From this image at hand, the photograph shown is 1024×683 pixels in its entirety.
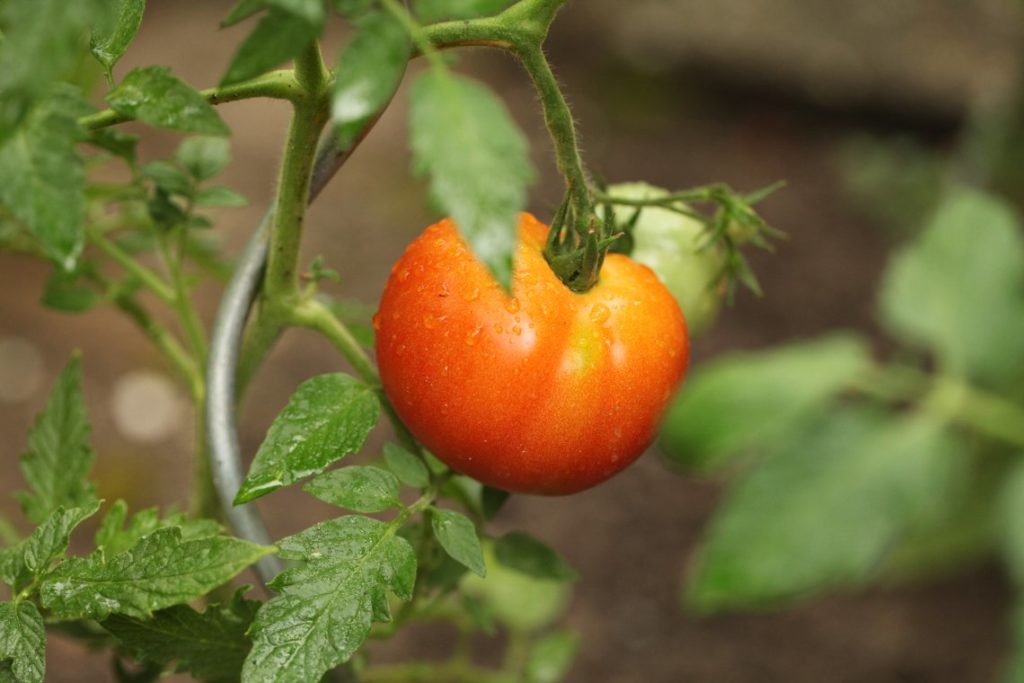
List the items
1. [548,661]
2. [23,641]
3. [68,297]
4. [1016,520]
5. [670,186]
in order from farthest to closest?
[670,186] < [1016,520] < [548,661] < [68,297] < [23,641]

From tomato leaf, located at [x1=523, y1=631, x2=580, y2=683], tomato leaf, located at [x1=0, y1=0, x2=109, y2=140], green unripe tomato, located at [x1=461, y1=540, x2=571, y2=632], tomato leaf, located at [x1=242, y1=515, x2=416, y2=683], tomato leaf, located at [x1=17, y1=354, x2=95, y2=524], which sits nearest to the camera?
tomato leaf, located at [x1=0, y1=0, x2=109, y2=140]

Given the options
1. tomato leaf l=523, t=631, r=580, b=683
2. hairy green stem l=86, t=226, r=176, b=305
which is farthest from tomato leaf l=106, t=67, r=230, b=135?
tomato leaf l=523, t=631, r=580, b=683

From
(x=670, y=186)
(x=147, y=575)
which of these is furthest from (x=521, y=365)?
(x=670, y=186)

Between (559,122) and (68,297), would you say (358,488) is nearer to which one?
(559,122)

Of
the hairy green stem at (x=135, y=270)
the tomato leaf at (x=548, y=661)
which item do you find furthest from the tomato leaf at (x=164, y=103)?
the tomato leaf at (x=548, y=661)

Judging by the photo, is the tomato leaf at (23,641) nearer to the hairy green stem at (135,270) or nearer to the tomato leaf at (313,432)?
the tomato leaf at (313,432)

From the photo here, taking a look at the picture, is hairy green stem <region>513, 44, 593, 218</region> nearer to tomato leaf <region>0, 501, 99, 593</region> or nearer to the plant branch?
tomato leaf <region>0, 501, 99, 593</region>

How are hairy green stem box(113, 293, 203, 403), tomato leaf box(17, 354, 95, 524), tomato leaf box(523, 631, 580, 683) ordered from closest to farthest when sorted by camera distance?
tomato leaf box(17, 354, 95, 524) < hairy green stem box(113, 293, 203, 403) < tomato leaf box(523, 631, 580, 683)
